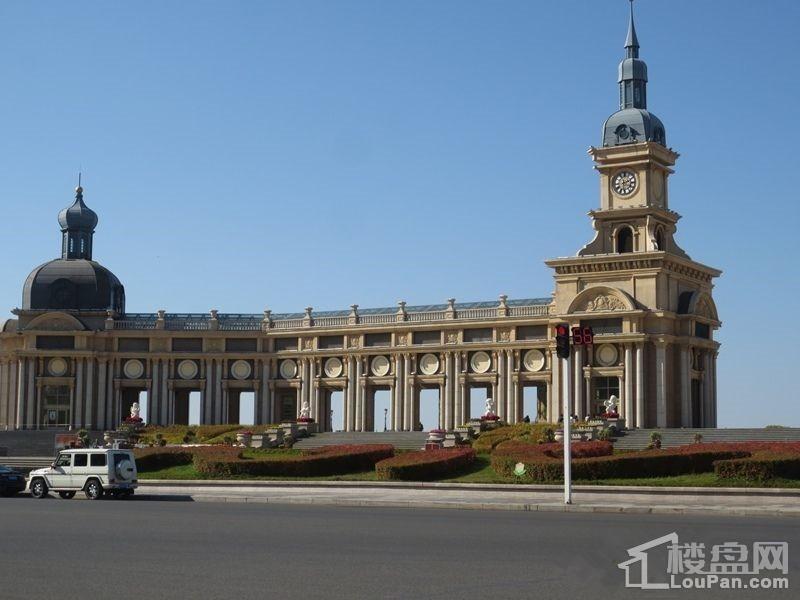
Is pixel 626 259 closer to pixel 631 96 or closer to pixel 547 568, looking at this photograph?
pixel 631 96

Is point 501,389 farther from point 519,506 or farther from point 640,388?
point 519,506

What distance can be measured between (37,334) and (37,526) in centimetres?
6793

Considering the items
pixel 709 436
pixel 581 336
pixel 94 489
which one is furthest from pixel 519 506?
pixel 709 436

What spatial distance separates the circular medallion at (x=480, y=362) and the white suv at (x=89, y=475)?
148 feet

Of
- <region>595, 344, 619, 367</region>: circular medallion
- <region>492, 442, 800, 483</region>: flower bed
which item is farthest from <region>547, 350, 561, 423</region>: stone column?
<region>492, 442, 800, 483</region>: flower bed

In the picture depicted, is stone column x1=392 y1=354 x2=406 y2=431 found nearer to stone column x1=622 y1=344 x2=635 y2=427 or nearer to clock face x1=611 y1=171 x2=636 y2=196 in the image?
stone column x1=622 y1=344 x2=635 y2=427

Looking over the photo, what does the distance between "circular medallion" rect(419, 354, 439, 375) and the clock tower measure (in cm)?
1087

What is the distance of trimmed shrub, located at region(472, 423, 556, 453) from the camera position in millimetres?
63688

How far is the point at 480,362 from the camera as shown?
8781cm

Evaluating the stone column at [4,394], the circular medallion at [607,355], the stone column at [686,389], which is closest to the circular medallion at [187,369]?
the stone column at [4,394]

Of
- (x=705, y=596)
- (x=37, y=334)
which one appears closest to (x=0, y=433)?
(x=37, y=334)

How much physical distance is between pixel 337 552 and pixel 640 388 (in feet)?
185

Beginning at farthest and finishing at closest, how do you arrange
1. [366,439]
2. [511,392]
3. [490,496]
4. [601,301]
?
1. [511,392]
2. [601,301]
3. [366,439]
4. [490,496]

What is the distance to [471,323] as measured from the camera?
8750 cm
